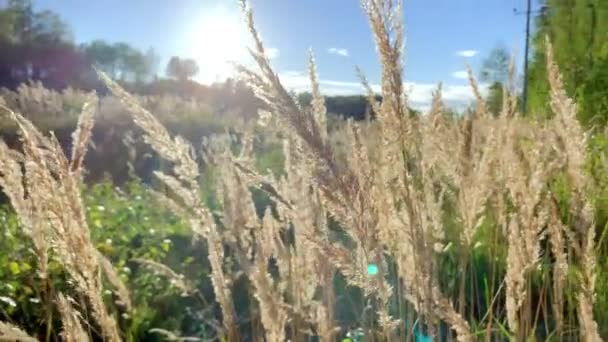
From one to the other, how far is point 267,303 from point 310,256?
0.52 m

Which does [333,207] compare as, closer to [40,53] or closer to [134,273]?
[134,273]

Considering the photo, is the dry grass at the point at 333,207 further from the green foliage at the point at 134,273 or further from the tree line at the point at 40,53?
the tree line at the point at 40,53

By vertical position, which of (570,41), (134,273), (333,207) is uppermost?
(570,41)

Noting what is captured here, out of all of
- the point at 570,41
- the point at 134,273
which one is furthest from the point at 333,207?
the point at 570,41

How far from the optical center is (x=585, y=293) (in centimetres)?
139

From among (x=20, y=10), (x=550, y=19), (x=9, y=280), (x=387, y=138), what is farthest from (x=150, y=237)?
(x=20, y=10)

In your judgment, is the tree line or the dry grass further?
the tree line

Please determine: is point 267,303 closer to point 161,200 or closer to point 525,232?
point 525,232

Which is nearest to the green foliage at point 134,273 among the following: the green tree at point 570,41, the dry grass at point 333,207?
the dry grass at point 333,207

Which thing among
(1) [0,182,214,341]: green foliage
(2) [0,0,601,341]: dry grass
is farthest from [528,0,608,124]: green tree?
(2) [0,0,601,341]: dry grass

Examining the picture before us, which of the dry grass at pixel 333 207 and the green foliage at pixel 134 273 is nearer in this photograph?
the dry grass at pixel 333 207

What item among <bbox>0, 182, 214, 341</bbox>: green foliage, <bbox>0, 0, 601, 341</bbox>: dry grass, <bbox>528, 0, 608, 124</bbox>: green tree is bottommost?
<bbox>0, 182, 214, 341</bbox>: green foliage

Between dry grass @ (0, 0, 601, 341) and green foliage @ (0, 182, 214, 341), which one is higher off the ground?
dry grass @ (0, 0, 601, 341)

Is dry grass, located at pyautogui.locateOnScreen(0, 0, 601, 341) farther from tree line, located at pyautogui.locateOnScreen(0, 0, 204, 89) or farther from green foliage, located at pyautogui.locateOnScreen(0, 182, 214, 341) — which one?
tree line, located at pyautogui.locateOnScreen(0, 0, 204, 89)
